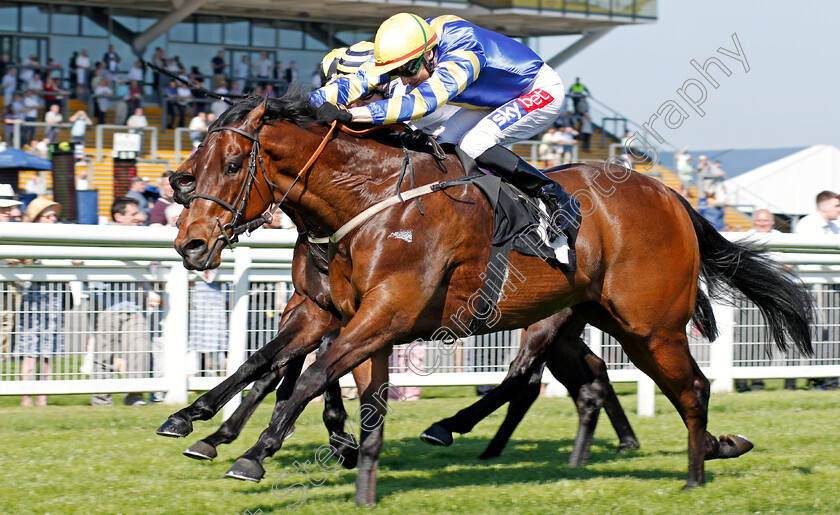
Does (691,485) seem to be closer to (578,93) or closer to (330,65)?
(330,65)

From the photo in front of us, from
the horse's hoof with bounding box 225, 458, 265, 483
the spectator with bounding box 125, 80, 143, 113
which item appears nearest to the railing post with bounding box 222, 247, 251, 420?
the horse's hoof with bounding box 225, 458, 265, 483

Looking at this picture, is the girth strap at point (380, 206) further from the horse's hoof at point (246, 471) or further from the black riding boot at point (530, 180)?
the horse's hoof at point (246, 471)

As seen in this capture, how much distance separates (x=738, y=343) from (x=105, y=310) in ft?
14.7

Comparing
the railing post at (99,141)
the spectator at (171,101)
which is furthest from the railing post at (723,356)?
the spectator at (171,101)

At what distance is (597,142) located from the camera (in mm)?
17281

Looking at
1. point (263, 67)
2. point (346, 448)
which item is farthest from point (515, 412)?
point (263, 67)

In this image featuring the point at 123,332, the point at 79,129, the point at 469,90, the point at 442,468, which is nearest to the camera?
the point at 469,90

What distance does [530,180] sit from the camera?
427 cm

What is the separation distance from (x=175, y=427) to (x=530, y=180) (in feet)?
6.11

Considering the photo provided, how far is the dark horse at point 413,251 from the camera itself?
3738 millimetres

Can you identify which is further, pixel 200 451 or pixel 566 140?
pixel 566 140

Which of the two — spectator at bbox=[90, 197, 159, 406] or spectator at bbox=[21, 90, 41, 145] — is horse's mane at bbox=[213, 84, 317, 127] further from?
spectator at bbox=[21, 90, 41, 145]

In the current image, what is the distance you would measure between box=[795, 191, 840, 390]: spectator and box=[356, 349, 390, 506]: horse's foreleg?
4.41 meters

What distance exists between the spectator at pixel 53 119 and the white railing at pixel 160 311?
781 centimetres
